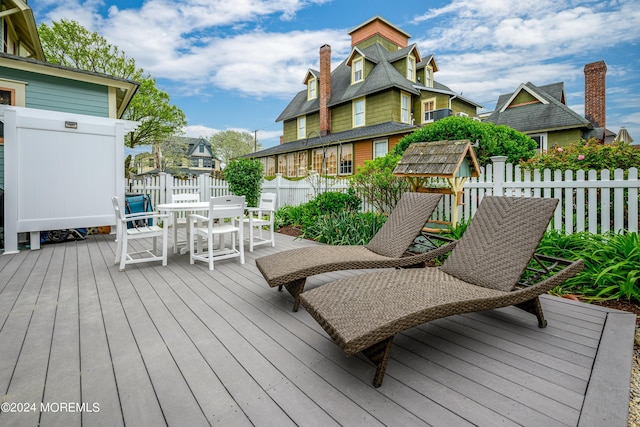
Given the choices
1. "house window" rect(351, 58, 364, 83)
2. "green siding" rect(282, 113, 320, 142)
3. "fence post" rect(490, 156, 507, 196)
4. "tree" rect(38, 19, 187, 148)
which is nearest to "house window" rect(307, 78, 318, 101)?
"green siding" rect(282, 113, 320, 142)

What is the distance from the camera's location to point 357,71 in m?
17.0

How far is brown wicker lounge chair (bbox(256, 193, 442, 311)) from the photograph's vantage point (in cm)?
266

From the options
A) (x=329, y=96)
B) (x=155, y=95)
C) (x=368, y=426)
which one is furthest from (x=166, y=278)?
(x=155, y=95)

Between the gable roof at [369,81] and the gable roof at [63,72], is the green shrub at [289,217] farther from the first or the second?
the gable roof at [369,81]

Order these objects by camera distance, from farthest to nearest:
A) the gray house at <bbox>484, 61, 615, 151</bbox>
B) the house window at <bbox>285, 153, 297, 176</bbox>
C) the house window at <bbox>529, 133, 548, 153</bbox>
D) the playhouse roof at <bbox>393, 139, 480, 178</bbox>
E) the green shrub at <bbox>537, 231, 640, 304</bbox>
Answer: the house window at <bbox>285, 153, 297, 176</bbox>
the house window at <bbox>529, 133, 548, 153</bbox>
the gray house at <bbox>484, 61, 615, 151</bbox>
the playhouse roof at <bbox>393, 139, 480, 178</bbox>
the green shrub at <bbox>537, 231, 640, 304</bbox>

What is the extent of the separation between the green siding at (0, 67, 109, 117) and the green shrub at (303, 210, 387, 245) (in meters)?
6.39

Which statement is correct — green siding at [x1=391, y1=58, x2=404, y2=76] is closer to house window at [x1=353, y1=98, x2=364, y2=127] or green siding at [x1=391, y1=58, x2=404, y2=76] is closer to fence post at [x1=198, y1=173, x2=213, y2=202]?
house window at [x1=353, y1=98, x2=364, y2=127]

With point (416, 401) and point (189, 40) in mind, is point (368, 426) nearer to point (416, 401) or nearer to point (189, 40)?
A: point (416, 401)

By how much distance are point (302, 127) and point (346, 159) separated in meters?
5.27

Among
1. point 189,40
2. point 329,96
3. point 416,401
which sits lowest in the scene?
point 416,401

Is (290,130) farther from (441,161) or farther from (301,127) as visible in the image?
(441,161)

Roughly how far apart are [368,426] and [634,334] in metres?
2.21

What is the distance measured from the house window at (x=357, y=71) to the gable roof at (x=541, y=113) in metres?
8.00

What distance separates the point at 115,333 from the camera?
7.37 ft
